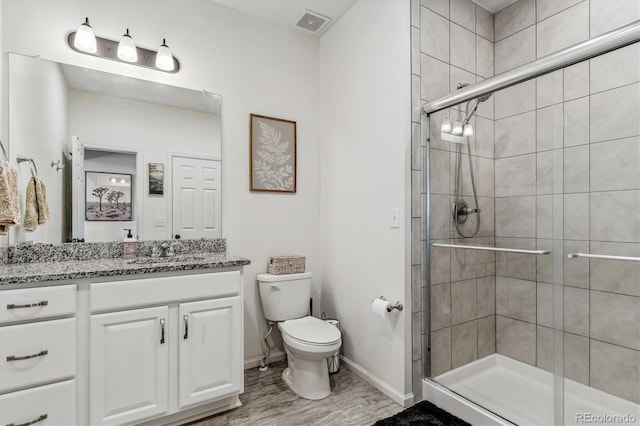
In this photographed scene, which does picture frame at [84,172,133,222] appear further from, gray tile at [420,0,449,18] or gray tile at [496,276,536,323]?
gray tile at [496,276,536,323]

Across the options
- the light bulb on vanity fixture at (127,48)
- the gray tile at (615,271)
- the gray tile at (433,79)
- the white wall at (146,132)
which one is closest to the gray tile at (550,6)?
the gray tile at (433,79)

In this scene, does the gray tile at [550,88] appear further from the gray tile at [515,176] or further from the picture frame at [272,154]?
the picture frame at [272,154]

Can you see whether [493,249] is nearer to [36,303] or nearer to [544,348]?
[544,348]

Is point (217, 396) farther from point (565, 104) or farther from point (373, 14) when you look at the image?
point (373, 14)

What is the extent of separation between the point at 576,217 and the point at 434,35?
1384 millimetres

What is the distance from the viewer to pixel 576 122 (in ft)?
5.12

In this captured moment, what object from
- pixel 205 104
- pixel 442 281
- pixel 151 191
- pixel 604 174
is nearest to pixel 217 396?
pixel 151 191

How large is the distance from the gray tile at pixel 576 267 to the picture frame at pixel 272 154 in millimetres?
1840

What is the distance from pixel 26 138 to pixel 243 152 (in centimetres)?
126

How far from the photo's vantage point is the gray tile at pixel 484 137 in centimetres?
187

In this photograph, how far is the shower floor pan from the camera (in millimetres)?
1564

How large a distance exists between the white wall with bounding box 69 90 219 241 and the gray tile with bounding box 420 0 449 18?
1589mm

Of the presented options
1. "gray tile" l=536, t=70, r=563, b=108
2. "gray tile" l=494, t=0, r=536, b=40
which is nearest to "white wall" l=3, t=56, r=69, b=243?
"gray tile" l=536, t=70, r=563, b=108

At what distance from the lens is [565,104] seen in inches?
61.4
